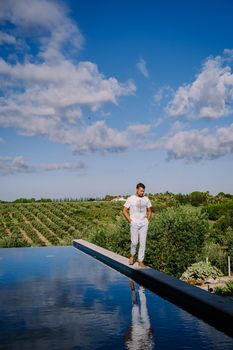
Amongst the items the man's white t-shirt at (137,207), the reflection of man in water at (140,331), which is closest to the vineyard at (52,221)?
the man's white t-shirt at (137,207)

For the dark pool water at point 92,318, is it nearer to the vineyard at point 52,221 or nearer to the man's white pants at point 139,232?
the man's white pants at point 139,232

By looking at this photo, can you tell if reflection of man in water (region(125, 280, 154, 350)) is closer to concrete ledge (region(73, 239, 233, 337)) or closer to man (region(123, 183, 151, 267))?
concrete ledge (region(73, 239, 233, 337))

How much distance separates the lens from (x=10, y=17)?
1336cm

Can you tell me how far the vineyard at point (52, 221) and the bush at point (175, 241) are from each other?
9810mm

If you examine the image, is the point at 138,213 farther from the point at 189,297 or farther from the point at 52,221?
the point at 52,221

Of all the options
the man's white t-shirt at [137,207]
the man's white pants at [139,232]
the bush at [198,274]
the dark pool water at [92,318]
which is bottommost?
the bush at [198,274]

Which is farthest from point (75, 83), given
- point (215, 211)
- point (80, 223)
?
point (215, 211)

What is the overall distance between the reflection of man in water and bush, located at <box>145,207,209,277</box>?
2641 cm

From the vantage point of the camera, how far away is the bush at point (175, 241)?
3100cm

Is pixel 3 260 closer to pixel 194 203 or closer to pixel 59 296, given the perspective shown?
pixel 59 296

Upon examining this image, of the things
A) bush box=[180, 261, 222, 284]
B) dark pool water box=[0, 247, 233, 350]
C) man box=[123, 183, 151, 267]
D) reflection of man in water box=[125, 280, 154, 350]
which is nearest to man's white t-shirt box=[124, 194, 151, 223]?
man box=[123, 183, 151, 267]

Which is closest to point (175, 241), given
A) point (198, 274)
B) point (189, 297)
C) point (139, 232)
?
point (198, 274)

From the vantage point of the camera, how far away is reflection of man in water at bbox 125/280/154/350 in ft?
10.5

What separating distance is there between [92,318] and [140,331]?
2.23 ft
